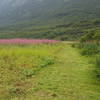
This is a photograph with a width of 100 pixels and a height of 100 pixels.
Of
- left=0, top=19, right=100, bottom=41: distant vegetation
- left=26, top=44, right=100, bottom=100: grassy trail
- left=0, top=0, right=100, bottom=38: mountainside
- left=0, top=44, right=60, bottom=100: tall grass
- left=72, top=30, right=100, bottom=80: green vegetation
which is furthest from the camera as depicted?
left=0, top=0, right=100, bottom=38: mountainside

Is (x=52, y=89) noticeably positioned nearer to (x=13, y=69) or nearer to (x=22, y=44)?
(x=13, y=69)

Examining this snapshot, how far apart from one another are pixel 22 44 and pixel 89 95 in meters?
13.0

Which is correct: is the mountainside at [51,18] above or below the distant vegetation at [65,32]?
above

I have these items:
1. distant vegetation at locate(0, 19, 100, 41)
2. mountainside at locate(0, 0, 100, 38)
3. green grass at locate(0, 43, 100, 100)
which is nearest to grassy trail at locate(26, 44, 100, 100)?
green grass at locate(0, 43, 100, 100)

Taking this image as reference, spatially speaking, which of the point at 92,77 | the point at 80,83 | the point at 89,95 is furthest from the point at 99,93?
the point at 92,77

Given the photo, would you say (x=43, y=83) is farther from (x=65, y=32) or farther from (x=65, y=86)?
(x=65, y=32)

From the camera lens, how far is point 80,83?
6.61 m

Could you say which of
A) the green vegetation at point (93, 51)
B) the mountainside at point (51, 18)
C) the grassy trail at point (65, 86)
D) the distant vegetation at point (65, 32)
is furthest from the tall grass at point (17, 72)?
the mountainside at point (51, 18)

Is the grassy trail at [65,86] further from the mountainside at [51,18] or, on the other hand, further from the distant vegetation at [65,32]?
the mountainside at [51,18]

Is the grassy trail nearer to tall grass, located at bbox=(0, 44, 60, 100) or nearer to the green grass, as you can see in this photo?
the green grass

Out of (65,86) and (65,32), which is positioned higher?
(65,32)

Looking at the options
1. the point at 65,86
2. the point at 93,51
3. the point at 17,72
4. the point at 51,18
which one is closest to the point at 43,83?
the point at 65,86

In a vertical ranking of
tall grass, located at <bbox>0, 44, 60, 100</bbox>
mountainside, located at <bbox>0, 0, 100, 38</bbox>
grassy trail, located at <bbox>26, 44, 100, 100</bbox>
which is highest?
mountainside, located at <bbox>0, 0, 100, 38</bbox>

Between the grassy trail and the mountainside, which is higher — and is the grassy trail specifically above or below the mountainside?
below
